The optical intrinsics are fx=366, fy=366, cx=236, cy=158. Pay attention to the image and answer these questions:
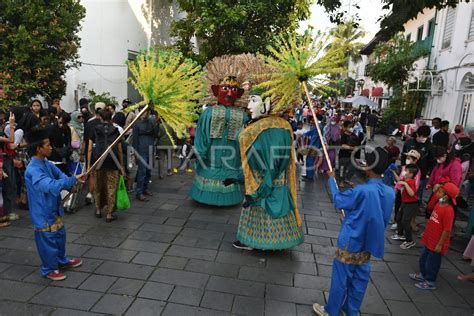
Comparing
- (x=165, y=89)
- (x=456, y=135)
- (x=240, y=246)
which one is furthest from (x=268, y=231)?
(x=456, y=135)

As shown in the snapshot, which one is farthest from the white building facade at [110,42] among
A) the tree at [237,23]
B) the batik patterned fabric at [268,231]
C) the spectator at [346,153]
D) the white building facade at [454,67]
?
the white building facade at [454,67]

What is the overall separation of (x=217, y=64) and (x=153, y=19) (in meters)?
10.4

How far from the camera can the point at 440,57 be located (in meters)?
16.0

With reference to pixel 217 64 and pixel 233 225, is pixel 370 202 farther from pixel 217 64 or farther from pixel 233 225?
pixel 217 64

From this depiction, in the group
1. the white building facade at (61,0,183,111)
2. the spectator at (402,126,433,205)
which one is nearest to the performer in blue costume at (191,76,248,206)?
the spectator at (402,126,433,205)

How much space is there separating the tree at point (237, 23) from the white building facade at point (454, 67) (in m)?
6.18

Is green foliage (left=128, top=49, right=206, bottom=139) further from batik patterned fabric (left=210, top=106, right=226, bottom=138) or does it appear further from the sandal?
the sandal

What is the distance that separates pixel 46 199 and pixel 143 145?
311 centimetres

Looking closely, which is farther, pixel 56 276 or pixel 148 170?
pixel 148 170

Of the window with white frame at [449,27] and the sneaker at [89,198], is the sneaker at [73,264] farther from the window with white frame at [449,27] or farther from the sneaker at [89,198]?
the window with white frame at [449,27]

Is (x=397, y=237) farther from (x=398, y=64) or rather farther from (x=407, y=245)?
(x=398, y=64)

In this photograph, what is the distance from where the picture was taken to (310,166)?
9.10m

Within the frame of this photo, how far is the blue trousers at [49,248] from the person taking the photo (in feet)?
11.8

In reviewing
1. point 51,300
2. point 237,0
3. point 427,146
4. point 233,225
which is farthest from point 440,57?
point 51,300
